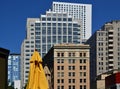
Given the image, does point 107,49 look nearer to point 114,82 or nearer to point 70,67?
point 70,67

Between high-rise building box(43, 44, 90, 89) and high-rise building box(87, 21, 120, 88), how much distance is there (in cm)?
3959

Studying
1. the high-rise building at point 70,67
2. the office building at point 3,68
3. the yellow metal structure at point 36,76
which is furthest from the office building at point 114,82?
the yellow metal structure at point 36,76

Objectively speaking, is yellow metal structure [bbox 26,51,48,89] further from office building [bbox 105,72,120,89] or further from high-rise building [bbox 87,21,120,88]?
high-rise building [bbox 87,21,120,88]

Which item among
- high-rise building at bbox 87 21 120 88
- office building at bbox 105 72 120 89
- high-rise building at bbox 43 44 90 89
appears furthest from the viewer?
high-rise building at bbox 87 21 120 88

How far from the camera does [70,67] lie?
489 feet

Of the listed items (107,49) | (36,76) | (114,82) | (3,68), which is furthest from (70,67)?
(36,76)

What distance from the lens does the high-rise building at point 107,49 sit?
188 metres

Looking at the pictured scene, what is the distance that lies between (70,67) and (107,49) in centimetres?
4193

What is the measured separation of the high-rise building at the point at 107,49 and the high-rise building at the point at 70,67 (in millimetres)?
39593

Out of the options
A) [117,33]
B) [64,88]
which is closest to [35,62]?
[64,88]

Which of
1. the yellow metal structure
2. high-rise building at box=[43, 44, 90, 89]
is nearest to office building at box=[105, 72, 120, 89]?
high-rise building at box=[43, 44, 90, 89]

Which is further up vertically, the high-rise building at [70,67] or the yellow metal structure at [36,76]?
the high-rise building at [70,67]

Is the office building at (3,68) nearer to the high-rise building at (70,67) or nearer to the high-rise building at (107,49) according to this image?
the high-rise building at (70,67)

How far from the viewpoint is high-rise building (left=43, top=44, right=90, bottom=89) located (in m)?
147
